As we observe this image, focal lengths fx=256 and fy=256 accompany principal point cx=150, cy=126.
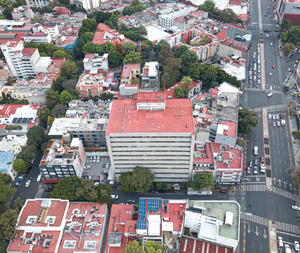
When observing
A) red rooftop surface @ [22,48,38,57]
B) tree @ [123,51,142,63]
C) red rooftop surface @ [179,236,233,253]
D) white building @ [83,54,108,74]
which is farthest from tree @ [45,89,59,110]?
red rooftop surface @ [179,236,233,253]

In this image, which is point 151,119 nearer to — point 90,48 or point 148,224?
point 148,224

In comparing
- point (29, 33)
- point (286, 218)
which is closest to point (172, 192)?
point (286, 218)

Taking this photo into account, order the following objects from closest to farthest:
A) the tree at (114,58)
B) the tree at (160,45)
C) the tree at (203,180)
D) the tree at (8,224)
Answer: the tree at (8,224) < the tree at (203,180) < the tree at (114,58) < the tree at (160,45)

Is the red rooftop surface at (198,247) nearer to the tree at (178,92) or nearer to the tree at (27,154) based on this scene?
→ the tree at (27,154)

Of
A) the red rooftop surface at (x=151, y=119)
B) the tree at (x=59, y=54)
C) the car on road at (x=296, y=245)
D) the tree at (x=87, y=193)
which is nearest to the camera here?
the car on road at (x=296, y=245)

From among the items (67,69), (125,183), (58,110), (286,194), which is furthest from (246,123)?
(67,69)

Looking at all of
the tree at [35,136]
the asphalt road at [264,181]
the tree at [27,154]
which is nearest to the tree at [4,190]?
the tree at [27,154]

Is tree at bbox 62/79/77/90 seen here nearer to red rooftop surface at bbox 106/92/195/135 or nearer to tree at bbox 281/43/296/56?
red rooftop surface at bbox 106/92/195/135
